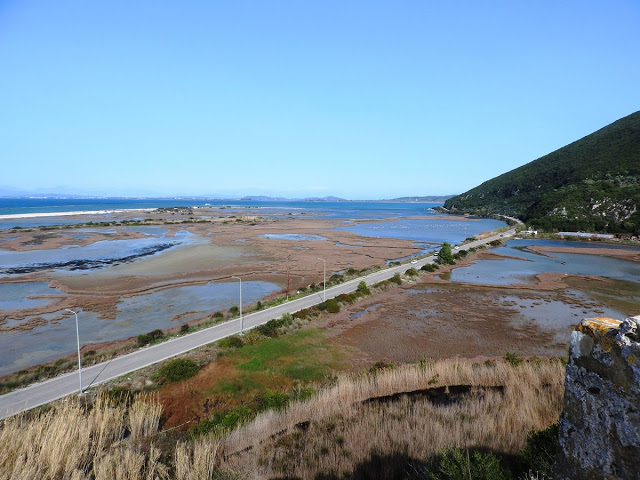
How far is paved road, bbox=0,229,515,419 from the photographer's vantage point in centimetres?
1767

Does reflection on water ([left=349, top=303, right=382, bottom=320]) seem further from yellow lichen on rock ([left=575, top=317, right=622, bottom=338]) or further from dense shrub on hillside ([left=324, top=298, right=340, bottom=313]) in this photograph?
yellow lichen on rock ([left=575, top=317, right=622, bottom=338])

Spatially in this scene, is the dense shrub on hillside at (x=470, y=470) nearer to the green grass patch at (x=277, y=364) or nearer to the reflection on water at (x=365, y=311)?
the green grass patch at (x=277, y=364)

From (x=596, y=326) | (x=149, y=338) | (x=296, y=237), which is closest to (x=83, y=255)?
(x=296, y=237)

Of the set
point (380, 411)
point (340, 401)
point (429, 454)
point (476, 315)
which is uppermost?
→ point (429, 454)

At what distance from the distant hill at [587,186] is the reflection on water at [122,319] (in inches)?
3932

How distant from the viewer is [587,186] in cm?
11762

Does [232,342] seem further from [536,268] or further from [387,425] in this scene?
[536,268]

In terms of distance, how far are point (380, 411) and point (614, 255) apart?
79.6 meters

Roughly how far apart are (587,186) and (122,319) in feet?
453

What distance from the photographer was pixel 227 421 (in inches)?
575

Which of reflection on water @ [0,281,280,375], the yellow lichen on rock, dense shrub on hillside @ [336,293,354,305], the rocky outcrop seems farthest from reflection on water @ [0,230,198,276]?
the yellow lichen on rock

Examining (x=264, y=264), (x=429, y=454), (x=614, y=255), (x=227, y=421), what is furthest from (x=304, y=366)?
(x=614, y=255)

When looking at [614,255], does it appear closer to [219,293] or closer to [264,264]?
[264,264]

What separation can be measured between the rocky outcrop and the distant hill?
114666mm
